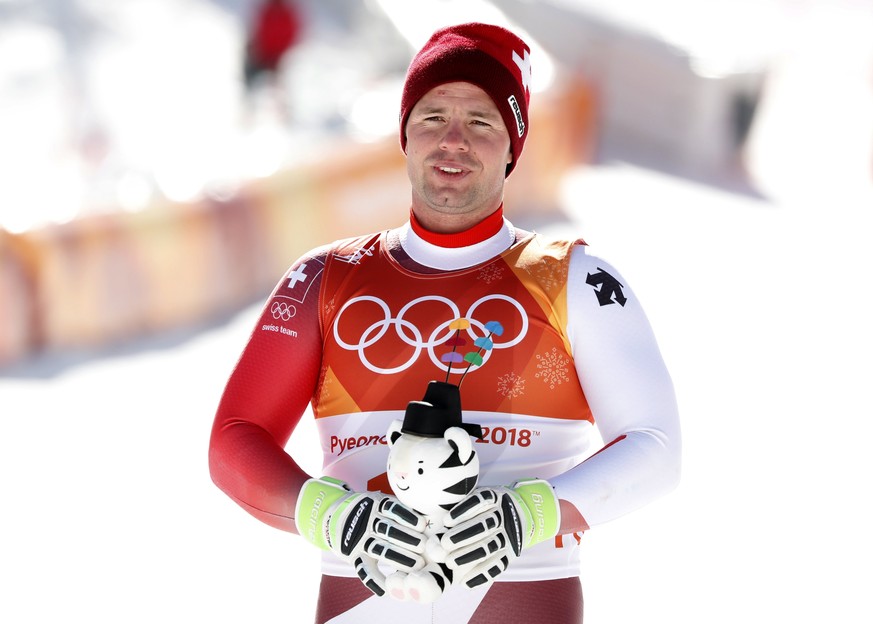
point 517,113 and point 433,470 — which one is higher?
point 517,113

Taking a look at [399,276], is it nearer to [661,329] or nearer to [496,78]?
[496,78]

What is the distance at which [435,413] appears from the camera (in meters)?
2.44

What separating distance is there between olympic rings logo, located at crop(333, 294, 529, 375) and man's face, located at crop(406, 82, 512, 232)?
226 millimetres

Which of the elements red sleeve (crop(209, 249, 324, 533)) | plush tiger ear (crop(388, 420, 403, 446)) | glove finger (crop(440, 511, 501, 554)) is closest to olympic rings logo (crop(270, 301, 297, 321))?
red sleeve (crop(209, 249, 324, 533))

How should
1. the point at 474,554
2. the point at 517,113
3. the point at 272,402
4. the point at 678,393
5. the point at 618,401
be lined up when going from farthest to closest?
the point at 678,393 → the point at 517,113 → the point at 272,402 → the point at 618,401 → the point at 474,554

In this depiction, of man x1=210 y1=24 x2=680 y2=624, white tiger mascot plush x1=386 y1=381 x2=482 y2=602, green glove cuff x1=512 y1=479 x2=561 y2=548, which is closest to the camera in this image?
white tiger mascot plush x1=386 y1=381 x2=482 y2=602

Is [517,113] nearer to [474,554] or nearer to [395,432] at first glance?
[395,432]

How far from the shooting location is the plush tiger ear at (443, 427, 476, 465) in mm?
2412

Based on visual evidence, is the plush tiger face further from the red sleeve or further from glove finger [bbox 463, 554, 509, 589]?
the red sleeve

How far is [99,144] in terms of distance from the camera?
535 inches

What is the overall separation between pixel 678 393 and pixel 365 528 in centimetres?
583

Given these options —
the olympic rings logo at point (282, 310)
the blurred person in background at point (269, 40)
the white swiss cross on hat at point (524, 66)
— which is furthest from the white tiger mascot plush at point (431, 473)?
the blurred person in background at point (269, 40)

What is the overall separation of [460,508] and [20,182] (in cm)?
1064

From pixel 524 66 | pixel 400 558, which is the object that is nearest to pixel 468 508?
pixel 400 558
